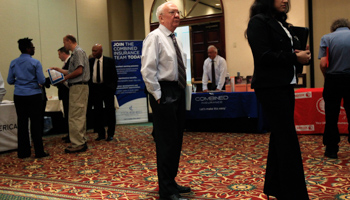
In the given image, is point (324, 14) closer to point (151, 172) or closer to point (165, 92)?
point (151, 172)

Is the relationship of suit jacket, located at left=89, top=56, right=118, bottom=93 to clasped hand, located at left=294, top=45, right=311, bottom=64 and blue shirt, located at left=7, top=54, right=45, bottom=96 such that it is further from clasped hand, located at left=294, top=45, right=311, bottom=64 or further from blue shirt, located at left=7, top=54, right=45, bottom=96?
clasped hand, located at left=294, top=45, right=311, bottom=64

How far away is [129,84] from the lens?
7.58 metres

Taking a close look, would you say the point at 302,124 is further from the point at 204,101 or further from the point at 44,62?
the point at 44,62

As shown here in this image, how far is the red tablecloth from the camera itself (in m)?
4.75

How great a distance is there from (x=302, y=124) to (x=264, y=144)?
983 mm

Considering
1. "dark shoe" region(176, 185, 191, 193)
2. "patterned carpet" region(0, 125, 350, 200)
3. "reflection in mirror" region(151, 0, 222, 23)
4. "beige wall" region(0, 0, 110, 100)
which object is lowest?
"patterned carpet" region(0, 125, 350, 200)

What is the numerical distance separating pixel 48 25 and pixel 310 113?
547cm

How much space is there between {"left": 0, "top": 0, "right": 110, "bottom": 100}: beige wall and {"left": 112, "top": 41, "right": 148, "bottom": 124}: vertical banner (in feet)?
3.88

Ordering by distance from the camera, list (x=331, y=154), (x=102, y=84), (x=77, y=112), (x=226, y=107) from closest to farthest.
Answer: (x=331, y=154) → (x=77, y=112) → (x=102, y=84) → (x=226, y=107)

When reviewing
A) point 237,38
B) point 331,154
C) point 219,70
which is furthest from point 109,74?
point 237,38

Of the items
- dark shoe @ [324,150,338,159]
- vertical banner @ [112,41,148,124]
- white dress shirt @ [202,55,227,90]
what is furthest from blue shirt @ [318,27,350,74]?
vertical banner @ [112,41,148,124]

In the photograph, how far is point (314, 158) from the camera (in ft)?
11.2

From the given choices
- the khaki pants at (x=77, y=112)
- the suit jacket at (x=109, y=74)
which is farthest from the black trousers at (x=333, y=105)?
the suit jacket at (x=109, y=74)

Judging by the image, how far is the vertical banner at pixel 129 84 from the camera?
746 centimetres
